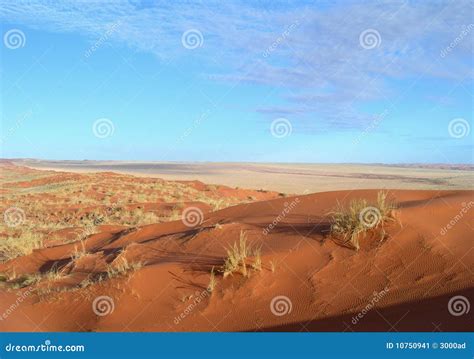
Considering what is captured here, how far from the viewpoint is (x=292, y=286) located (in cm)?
688

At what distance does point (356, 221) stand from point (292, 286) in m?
1.50

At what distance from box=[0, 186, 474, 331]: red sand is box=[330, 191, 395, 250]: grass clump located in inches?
5.3

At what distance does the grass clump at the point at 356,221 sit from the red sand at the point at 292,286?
0.14 meters

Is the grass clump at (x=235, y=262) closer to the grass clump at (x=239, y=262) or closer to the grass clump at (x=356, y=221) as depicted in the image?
the grass clump at (x=239, y=262)

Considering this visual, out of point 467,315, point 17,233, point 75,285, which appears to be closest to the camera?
point 467,315

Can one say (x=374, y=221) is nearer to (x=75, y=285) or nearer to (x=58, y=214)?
(x=75, y=285)

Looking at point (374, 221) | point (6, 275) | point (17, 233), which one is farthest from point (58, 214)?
point (374, 221)

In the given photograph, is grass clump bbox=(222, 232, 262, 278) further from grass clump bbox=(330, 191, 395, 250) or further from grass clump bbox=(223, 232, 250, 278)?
grass clump bbox=(330, 191, 395, 250)

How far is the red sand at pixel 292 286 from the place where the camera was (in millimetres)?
6094

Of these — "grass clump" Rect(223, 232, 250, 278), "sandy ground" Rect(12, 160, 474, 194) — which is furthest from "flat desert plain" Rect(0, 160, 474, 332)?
"sandy ground" Rect(12, 160, 474, 194)

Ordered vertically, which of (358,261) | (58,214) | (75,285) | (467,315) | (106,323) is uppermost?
(58,214)

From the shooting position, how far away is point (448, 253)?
22.7 feet

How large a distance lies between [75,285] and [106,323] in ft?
5.72

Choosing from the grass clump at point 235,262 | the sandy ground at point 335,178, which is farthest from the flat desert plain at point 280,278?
the sandy ground at point 335,178
